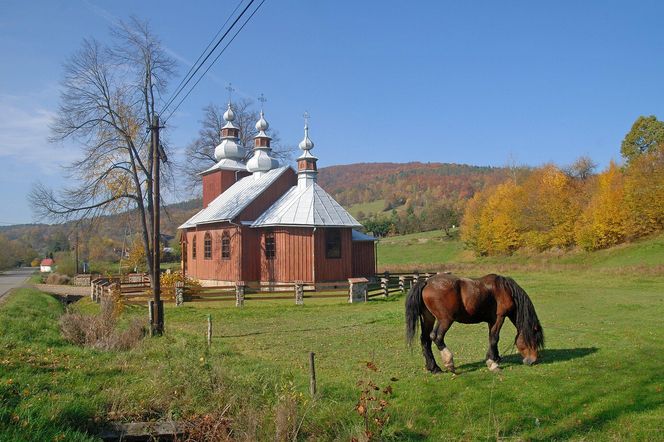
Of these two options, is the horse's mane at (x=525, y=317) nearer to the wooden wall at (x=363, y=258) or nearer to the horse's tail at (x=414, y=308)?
the horse's tail at (x=414, y=308)

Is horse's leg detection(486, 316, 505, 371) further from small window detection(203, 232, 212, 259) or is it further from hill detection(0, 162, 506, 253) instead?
hill detection(0, 162, 506, 253)

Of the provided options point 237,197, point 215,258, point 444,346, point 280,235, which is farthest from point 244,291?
point 444,346

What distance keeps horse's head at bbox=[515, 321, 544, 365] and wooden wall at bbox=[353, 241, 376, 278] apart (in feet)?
64.7

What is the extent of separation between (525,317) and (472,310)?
0.85 meters

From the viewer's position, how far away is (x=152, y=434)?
6363mm

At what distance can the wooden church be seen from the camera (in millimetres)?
26188

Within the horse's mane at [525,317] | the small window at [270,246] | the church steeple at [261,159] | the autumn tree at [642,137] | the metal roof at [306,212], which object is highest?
the autumn tree at [642,137]

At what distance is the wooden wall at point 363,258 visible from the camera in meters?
29.1

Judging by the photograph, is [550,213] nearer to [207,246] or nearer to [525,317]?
[207,246]

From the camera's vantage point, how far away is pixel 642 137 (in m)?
50.5

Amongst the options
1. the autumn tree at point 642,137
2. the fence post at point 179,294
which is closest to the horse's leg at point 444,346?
the fence post at point 179,294

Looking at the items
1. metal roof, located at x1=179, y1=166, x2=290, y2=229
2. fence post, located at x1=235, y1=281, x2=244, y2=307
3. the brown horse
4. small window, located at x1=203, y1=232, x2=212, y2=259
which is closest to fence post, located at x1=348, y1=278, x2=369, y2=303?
fence post, located at x1=235, y1=281, x2=244, y2=307

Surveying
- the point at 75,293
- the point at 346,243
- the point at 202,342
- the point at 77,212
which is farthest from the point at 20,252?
the point at 202,342

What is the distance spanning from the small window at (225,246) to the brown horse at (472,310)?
20.3 m
